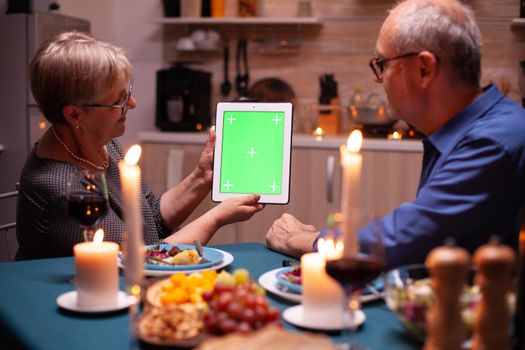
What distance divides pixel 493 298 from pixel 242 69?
404 centimetres

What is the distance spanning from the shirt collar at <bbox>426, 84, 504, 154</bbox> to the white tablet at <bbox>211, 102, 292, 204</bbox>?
464 millimetres

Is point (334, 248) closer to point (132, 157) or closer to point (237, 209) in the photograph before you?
point (132, 157)

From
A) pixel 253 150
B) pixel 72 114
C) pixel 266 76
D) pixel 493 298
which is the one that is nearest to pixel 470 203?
pixel 493 298

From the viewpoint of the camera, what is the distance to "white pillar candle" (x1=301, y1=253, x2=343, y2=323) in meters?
1.24

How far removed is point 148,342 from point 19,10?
3.36 meters

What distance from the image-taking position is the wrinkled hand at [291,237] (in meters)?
1.83

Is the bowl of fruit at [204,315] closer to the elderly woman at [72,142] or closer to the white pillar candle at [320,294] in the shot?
the white pillar candle at [320,294]

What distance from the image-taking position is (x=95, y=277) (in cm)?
136

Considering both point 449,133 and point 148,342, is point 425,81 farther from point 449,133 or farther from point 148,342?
point 148,342

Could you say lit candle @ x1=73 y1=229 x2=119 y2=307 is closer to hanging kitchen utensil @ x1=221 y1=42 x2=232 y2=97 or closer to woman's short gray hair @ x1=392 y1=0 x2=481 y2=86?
woman's short gray hair @ x1=392 y1=0 x2=481 y2=86

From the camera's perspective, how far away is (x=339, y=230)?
1096 millimetres

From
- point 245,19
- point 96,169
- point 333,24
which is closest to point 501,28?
point 333,24

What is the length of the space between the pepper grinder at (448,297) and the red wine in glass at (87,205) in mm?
817

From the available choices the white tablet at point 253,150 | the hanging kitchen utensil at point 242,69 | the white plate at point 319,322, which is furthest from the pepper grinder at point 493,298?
the hanging kitchen utensil at point 242,69
